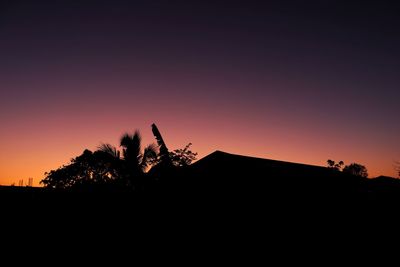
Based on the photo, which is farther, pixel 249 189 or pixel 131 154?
pixel 131 154

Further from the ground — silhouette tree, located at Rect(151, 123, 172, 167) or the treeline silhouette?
silhouette tree, located at Rect(151, 123, 172, 167)

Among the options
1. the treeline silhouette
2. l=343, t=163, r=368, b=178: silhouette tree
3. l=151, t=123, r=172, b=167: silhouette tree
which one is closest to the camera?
the treeline silhouette

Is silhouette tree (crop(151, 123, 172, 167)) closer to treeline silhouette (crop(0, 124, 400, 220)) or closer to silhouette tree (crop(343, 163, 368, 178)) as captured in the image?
treeline silhouette (crop(0, 124, 400, 220))

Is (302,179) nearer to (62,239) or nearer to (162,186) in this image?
(162,186)

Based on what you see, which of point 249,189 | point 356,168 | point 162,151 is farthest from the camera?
point 356,168

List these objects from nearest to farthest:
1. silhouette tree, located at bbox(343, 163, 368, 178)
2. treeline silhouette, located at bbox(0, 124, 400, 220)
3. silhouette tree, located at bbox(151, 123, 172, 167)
A: treeline silhouette, located at bbox(0, 124, 400, 220) < silhouette tree, located at bbox(151, 123, 172, 167) < silhouette tree, located at bbox(343, 163, 368, 178)

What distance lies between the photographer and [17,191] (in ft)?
39.1

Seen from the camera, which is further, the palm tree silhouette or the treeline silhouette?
the palm tree silhouette

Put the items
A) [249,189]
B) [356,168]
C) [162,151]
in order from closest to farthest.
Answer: [249,189] → [162,151] → [356,168]

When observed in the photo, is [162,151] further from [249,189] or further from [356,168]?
[356,168]

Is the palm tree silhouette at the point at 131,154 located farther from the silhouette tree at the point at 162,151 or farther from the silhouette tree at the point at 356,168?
the silhouette tree at the point at 356,168

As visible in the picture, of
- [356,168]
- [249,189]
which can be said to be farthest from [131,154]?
[356,168]

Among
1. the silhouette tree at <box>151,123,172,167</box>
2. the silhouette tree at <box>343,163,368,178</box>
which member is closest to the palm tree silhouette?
the silhouette tree at <box>151,123,172,167</box>

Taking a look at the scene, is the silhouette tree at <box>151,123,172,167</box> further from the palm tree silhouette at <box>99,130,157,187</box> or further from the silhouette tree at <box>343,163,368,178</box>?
the silhouette tree at <box>343,163,368,178</box>
